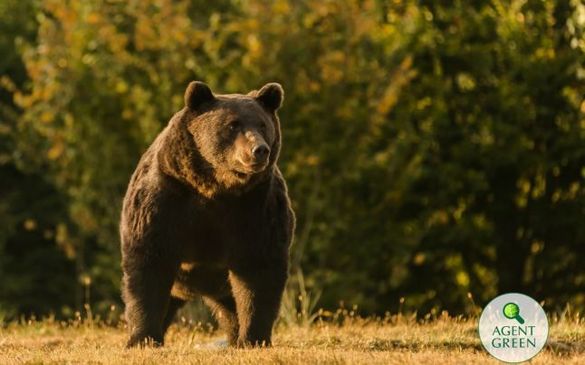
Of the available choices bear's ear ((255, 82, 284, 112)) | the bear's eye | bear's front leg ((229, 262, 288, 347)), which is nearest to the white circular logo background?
bear's front leg ((229, 262, 288, 347))

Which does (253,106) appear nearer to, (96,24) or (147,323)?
(147,323)

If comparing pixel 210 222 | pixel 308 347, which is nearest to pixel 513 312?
pixel 308 347

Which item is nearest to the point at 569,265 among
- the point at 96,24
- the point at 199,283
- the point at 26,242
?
the point at 96,24

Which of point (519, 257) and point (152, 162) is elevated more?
point (152, 162)

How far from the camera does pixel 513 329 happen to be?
8.69 meters

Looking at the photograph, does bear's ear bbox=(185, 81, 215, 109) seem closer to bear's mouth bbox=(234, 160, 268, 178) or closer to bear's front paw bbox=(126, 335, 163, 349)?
bear's mouth bbox=(234, 160, 268, 178)

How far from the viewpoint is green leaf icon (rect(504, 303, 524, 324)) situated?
29.1ft

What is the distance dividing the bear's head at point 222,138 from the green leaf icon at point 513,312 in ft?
6.95

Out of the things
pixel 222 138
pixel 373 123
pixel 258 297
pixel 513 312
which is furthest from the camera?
pixel 373 123

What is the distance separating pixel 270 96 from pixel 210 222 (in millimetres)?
1030

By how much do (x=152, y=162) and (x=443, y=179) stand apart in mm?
14688

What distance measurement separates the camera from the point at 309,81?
70.4 ft

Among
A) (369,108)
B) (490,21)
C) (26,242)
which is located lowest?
(26,242)

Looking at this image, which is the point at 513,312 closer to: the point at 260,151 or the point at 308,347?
the point at 308,347
